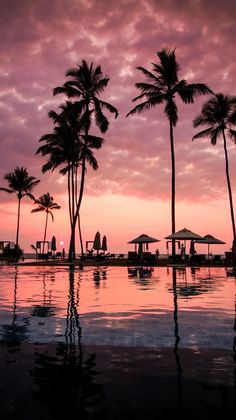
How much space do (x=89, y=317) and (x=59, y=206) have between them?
54745mm

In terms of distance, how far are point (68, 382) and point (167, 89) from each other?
28.8 metres

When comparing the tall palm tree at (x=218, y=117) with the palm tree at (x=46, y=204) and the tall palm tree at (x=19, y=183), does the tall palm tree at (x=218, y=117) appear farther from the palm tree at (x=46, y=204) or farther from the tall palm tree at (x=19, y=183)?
the palm tree at (x=46, y=204)

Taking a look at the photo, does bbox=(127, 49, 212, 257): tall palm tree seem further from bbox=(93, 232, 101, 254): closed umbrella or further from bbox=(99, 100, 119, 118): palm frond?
bbox=(93, 232, 101, 254): closed umbrella

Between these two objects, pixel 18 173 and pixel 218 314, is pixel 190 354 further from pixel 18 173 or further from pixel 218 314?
pixel 18 173

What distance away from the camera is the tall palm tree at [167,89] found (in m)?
29.2

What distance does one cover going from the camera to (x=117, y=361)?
4.37 m

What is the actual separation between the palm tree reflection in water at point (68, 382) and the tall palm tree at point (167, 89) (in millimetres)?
24893

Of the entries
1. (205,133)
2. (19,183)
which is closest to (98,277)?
(205,133)

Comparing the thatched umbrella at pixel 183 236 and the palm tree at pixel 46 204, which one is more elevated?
the palm tree at pixel 46 204

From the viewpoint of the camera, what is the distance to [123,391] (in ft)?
11.2

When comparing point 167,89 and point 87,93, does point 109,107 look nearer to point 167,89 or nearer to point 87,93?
point 87,93

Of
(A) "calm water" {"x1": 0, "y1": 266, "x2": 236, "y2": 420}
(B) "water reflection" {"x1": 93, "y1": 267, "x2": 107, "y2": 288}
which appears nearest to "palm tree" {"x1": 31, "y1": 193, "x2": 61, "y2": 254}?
(B) "water reflection" {"x1": 93, "y1": 267, "x2": 107, "y2": 288}

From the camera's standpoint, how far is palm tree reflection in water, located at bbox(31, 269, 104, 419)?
3088 mm

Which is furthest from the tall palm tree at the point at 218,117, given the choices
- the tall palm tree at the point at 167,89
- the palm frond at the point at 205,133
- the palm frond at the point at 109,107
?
the palm frond at the point at 109,107
